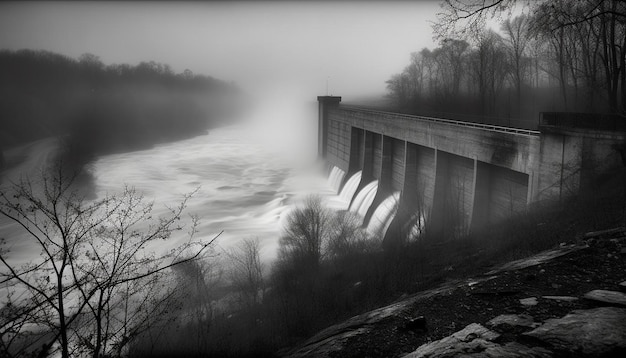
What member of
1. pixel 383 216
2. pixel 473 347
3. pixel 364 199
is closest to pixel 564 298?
pixel 473 347

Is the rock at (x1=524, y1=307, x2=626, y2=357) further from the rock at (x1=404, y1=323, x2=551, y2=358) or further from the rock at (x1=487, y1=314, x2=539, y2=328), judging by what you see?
the rock at (x1=404, y1=323, x2=551, y2=358)

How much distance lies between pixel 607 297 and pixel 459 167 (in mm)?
18071

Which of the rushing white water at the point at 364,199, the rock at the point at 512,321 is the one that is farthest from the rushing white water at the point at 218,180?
the rock at the point at 512,321

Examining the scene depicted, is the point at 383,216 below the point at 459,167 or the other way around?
below

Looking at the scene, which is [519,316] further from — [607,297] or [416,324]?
[416,324]

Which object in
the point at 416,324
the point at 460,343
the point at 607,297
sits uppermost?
the point at 607,297

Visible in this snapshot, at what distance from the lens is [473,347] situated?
17.5 ft

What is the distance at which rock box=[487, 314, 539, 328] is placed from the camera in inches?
221

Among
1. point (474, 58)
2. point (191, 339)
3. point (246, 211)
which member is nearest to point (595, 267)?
point (191, 339)

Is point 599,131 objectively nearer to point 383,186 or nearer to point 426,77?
point 383,186

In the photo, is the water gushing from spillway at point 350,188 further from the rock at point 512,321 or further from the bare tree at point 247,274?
the rock at point 512,321

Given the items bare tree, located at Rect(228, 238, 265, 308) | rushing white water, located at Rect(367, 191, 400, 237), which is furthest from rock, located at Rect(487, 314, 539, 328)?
rushing white water, located at Rect(367, 191, 400, 237)

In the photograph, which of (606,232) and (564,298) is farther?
(606,232)

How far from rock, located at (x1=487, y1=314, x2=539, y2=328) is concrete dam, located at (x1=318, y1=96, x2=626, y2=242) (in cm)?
1013
